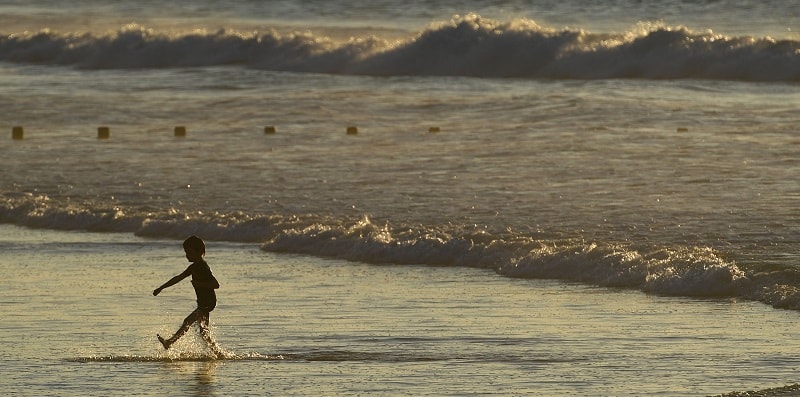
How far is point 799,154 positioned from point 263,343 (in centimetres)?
1429

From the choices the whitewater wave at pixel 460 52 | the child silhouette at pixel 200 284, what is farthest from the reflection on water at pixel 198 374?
the whitewater wave at pixel 460 52

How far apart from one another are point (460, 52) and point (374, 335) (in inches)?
1415

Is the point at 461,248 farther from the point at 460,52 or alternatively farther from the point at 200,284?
the point at 460,52

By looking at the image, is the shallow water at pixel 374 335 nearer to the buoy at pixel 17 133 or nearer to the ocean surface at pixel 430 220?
the ocean surface at pixel 430 220

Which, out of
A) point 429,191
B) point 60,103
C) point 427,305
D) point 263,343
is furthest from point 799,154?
point 60,103

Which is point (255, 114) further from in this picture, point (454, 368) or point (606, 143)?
point (454, 368)

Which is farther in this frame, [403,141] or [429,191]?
[403,141]

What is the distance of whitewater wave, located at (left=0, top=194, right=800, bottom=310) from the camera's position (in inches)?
632

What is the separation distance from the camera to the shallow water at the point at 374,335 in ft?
38.5

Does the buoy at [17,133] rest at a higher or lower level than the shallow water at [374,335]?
lower

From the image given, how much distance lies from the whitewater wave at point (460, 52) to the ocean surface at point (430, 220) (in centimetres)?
13

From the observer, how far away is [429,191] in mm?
23359

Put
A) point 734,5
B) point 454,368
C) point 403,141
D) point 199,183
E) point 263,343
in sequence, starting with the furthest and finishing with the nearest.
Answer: point 734,5, point 403,141, point 199,183, point 263,343, point 454,368

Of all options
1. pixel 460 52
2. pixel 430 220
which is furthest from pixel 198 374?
pixel 460 52
